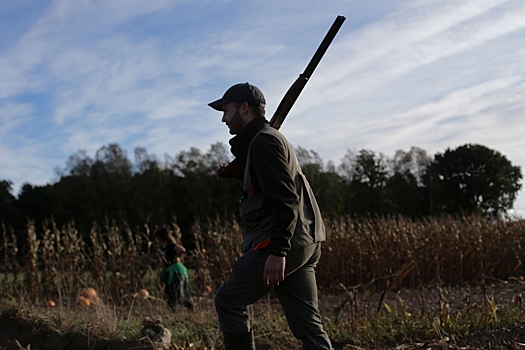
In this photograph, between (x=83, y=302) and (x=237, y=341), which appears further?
(x=83, y=302)

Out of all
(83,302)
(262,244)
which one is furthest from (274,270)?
(83,302)

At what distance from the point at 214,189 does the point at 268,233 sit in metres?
33.7

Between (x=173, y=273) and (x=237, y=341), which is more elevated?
(x=173, y=273)

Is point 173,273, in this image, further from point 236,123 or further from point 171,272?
point 236,123

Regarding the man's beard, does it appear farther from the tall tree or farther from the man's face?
the tall tree

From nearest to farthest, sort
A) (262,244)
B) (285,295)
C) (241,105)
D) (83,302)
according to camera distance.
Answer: (262,244) → (285,295) → (241,105) → (83,302)

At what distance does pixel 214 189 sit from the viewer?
37.0 m

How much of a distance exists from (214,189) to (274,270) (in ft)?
111

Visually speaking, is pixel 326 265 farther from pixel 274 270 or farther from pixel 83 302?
pixel 274 270

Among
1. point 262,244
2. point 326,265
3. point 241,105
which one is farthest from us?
point 326,265

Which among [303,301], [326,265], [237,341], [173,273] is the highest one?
[173,273]

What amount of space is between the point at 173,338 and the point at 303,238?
2498mm

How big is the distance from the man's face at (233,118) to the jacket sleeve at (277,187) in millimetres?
307

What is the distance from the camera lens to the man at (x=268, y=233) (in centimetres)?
327
